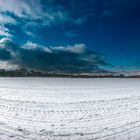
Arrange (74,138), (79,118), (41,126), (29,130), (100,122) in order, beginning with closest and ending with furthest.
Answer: (74,138), (29,130), (41,126), (100,122), (79,118)

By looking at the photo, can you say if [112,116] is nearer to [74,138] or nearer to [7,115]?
[74,138]

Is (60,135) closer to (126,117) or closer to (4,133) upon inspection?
(4,133)

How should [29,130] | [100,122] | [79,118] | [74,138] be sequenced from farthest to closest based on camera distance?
[79,118] < [100,122] < [29,130] < [74,138]

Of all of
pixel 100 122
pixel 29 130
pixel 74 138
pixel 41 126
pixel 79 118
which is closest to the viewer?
pixel 74 138

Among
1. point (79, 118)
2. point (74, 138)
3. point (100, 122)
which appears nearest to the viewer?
point (74, 138)

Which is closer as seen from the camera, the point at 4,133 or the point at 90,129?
the point at 4,133

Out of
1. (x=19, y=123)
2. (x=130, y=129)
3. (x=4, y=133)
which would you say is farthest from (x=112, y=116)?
(x=4, y=133)

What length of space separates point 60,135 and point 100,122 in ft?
6.66

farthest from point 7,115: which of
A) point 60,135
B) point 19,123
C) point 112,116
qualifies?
point 112,116

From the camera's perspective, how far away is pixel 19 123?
7.12 m

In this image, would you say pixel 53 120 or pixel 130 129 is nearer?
pixel 130 129

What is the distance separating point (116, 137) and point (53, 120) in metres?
2.67

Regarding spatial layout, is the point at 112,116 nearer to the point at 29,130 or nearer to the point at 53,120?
the point at 53,120

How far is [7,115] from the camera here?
27.9 ft
